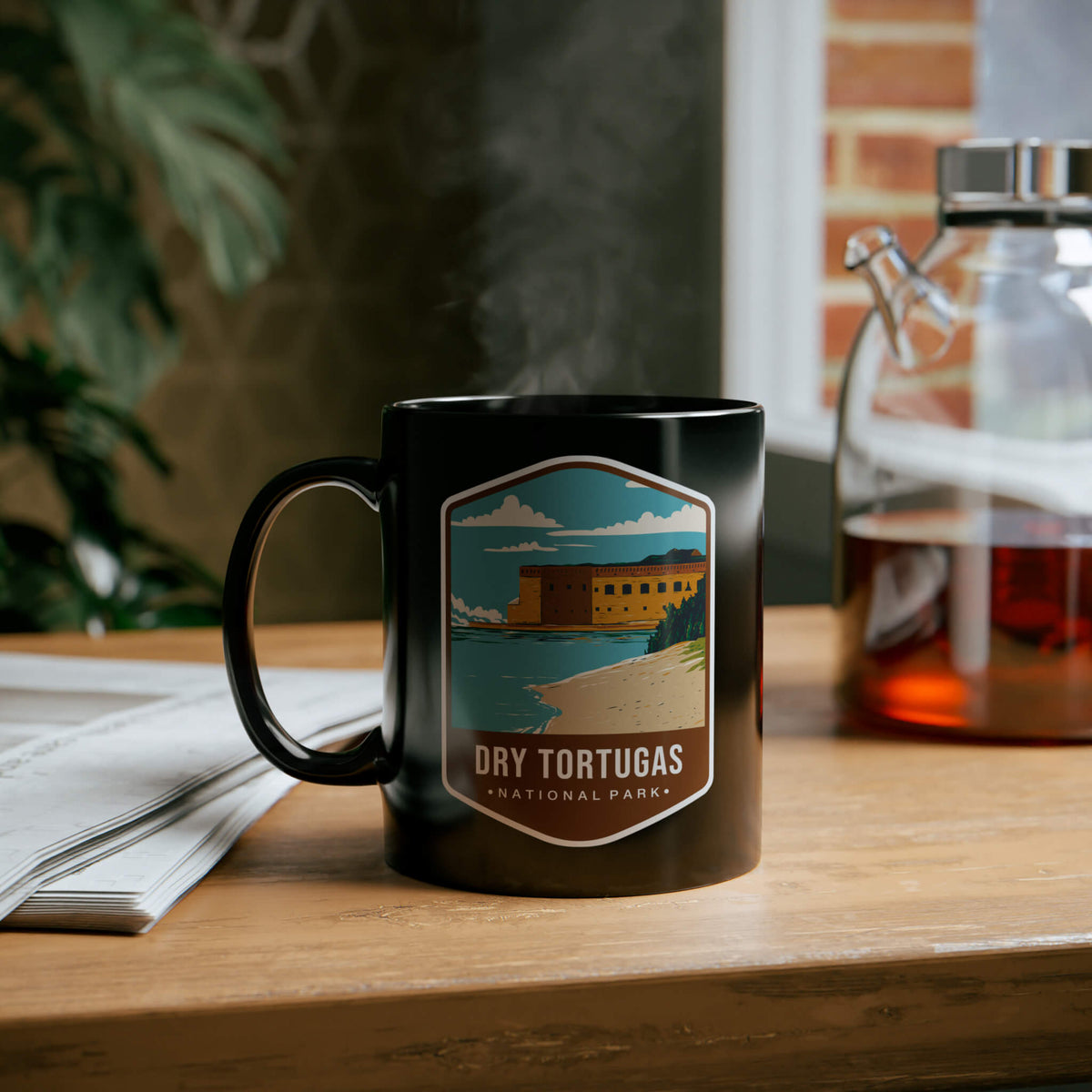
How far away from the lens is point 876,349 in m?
0.65

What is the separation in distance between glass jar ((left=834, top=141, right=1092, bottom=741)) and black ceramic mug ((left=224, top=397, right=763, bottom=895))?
209 millimetres

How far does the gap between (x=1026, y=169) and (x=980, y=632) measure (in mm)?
214

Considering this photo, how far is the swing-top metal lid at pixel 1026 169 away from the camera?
602mm

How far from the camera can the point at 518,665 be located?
401 mm

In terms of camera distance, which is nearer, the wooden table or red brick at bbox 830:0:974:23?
the wooden table

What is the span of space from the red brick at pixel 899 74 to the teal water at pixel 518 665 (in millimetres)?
1336

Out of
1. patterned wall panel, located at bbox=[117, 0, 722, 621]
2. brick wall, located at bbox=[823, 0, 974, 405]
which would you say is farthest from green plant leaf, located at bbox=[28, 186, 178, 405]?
brick wall, located at bbox=[823, 0, 974, 405]

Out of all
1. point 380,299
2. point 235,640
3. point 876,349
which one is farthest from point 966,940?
point 380,299

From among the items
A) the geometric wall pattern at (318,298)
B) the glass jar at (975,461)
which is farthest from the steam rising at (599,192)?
the glass jar at (975,461)

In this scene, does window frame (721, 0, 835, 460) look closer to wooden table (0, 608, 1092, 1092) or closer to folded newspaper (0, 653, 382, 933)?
folded newspaper (0, 653, 382, 933)

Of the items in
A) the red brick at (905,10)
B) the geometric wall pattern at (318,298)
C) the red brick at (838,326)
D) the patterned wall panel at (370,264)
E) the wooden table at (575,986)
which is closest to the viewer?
the wooden table at (575,986)

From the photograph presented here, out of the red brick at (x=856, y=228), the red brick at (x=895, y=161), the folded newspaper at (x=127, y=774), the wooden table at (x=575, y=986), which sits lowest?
the wooden table at (x=575, y=986)

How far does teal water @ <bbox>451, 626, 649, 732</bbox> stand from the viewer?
1.30ft

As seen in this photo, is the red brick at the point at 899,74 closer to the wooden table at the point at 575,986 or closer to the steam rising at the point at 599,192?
the steam rising at the point at 599,192
